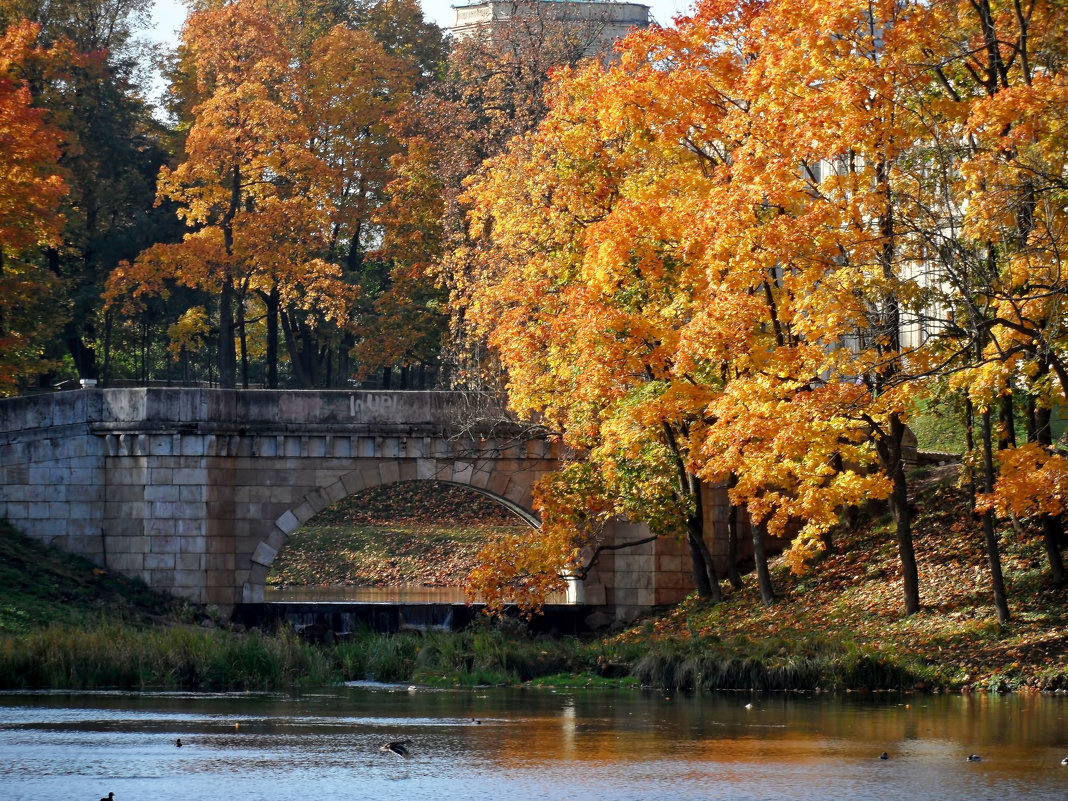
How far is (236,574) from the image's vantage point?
94.5ft

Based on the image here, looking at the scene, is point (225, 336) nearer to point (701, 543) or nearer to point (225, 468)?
point (225, 468)

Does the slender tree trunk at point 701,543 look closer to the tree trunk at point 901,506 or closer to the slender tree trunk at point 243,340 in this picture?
the tree trunk at point 901,506

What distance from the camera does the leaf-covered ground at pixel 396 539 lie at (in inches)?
1682

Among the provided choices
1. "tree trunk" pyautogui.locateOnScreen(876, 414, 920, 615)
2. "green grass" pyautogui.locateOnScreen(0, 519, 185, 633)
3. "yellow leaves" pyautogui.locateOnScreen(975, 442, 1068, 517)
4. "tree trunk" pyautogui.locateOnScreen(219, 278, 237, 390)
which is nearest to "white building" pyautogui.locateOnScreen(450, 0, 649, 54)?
"tree trunk" pyautogui.locateOnScreen(219, 278, 237, 390)

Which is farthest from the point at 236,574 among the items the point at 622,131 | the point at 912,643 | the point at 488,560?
the point at 912,643

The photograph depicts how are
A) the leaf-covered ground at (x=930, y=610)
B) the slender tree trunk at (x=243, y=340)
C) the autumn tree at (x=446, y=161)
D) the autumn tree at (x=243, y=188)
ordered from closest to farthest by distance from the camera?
the leaf-covered ground at (x=930, y=610)
the autumn tree at (x=446, y=161)
the autumn tree at (x=243, y=188)
the slender tree trunk at (x=243, y=340)

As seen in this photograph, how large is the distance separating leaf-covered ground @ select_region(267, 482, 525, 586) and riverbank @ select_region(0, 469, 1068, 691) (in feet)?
48.2

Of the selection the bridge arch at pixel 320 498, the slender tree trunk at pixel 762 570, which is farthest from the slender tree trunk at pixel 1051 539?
the bridge arch at pixel 320 498

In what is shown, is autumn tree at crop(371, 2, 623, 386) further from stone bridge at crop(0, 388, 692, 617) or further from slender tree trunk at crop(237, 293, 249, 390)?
stone bridge at crop(0, 388, 692, 617)

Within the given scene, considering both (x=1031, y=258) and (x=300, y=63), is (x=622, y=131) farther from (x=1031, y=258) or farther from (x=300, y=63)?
(x=300, y=63)

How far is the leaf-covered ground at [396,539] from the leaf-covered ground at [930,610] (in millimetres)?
15710

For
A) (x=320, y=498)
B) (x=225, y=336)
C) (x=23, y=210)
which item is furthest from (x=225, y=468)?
(x=225, y=336)

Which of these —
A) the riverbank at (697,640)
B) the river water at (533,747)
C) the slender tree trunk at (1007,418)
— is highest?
the slender tree trunk at (1007,418)

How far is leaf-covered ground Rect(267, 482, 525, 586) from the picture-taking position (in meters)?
42.7
